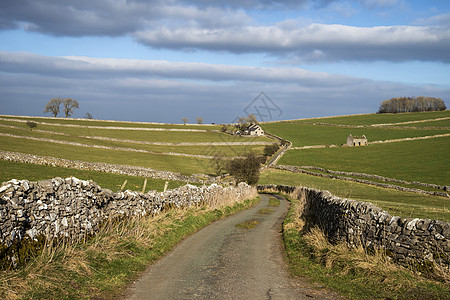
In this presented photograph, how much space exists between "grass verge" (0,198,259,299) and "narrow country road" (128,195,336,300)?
1.77 feet

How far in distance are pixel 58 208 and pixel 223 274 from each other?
544cm

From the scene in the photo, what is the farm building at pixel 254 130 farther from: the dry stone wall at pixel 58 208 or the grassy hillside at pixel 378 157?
the dry stone wall at pixel 58 208

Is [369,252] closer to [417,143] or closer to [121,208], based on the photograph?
[121,208]

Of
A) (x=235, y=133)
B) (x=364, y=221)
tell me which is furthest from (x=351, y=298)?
(x=235, y=133)

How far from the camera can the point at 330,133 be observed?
130500mm

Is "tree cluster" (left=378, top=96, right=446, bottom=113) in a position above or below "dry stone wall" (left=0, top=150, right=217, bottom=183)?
above

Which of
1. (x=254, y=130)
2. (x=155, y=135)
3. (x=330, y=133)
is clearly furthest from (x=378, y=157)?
(x=155, y=135)

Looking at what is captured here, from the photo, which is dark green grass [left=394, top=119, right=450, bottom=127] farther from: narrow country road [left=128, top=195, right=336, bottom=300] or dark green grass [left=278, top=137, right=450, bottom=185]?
narrow country road [left=128, top=195, right=336, bottom=300]

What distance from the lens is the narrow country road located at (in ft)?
27.8

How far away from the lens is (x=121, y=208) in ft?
47.4

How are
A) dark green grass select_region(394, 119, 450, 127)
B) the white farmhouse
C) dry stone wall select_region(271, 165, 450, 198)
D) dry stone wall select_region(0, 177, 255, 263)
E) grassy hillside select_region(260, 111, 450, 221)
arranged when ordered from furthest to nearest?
the white farmhouse → dark green grass select_region(394, 119, 450, 127) → dry stone wall select_region(271, 165, 450, 198) → grassy hillside select_region(260, 111, 450, 221) → dry stone wall select_region(0, 177, 255, 263)

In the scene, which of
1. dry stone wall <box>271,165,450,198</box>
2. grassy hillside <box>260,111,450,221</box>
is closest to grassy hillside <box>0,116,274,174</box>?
grassy hillside <box>260,111,450,221</box>

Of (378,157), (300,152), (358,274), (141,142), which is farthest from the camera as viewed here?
(141,142)

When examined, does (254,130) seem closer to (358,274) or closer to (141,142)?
(141,142)
